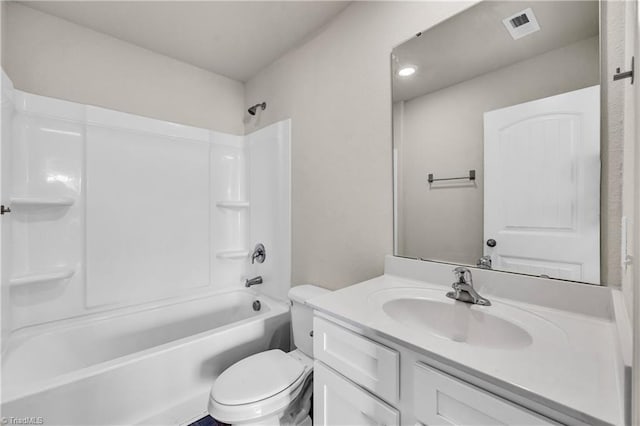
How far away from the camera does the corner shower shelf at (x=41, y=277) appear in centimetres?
153

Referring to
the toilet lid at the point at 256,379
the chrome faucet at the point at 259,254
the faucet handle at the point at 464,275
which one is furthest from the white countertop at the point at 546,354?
the chrome faucet at the point at 259,254

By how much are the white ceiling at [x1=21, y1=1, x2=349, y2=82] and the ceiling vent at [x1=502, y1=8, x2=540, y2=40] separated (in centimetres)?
94

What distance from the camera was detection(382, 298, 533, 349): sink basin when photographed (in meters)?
0.86

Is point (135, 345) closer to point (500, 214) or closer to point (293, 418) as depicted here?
point (293, 418)

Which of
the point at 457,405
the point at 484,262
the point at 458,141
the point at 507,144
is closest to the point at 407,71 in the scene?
the point at 458,141

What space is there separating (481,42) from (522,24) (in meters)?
0.14

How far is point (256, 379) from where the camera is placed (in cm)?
122

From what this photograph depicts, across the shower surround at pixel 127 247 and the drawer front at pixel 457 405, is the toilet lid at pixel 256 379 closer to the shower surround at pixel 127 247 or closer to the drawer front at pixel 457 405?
the shower surround at pixel 127 247

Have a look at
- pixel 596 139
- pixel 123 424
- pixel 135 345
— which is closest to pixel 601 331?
pixel 596 139

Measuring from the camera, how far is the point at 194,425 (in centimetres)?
145

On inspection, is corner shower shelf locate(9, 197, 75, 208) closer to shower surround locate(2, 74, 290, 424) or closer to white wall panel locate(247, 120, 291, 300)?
shower surround locate(2, 74, 290, 424)

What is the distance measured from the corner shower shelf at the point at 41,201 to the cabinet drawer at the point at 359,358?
1728 millimetres

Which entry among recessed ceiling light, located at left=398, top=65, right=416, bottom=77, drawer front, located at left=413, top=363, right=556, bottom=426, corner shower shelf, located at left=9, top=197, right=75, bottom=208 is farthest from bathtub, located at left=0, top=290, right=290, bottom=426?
recessed ceiling light, located at left=398, top=65, right=416, bottom=77

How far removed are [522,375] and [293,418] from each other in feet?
3.71
